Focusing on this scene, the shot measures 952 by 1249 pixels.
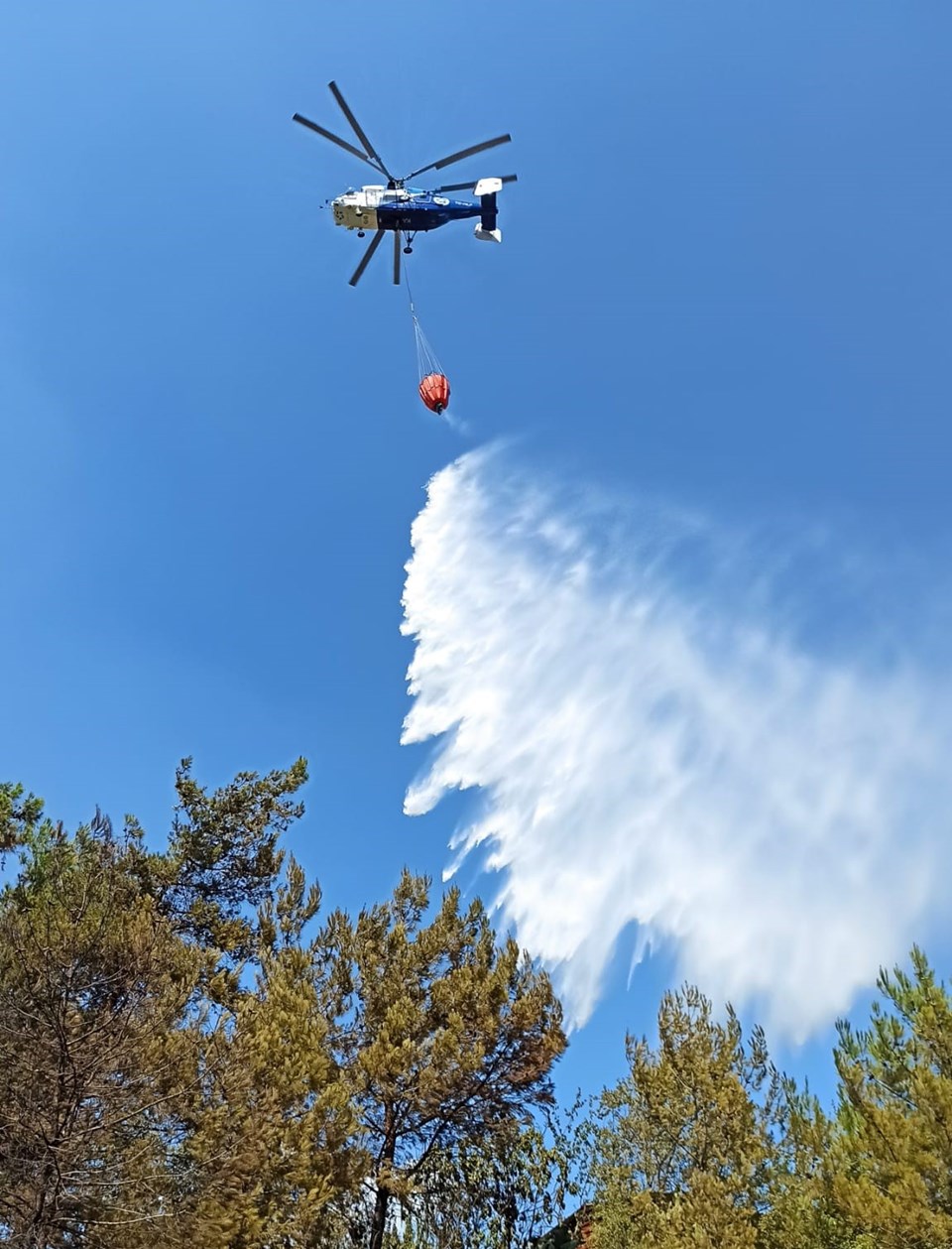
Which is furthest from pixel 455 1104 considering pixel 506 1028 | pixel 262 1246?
pixel 262 1246

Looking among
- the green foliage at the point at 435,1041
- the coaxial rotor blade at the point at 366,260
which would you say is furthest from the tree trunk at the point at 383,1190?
the coaxial rotor blade at the point at 366,260

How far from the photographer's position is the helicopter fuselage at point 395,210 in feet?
50.1

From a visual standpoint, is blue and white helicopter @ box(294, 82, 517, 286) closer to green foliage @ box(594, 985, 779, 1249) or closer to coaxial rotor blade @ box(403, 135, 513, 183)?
coaxial rotor blade @ box(403, 135, 513, 183)

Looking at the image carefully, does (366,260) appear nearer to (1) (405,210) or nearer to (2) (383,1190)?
(1) (405,210)

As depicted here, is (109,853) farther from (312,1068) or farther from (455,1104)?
(455,1104)

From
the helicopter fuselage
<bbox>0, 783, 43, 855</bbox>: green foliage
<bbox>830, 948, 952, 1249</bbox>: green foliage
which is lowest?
<bbox>830, 948, 952, 1249</bbox>: green foliage

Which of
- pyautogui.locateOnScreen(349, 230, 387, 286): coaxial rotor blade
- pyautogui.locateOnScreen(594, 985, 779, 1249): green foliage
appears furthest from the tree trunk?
pyautogui.locateOnScreen(349, 230, 387, 286): coaxial rotor blade

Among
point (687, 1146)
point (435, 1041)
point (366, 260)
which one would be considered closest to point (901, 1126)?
point (687, 1146)

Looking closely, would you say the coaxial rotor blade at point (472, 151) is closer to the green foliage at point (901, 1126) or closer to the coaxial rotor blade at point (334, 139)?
the coaxial rotor blade at point (334, 139)

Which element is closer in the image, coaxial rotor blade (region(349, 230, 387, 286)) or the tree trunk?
coaxial rotor blade (region(349, 230, 387, 286))

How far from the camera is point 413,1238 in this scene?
1728 cm

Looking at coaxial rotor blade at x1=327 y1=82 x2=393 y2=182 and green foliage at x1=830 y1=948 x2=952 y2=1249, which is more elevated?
coaxial rotor blade at x1=327 y1=82 x2=393 y2=182

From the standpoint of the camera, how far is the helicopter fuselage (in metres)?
15.3

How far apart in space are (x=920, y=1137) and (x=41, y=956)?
1506 centimetres
